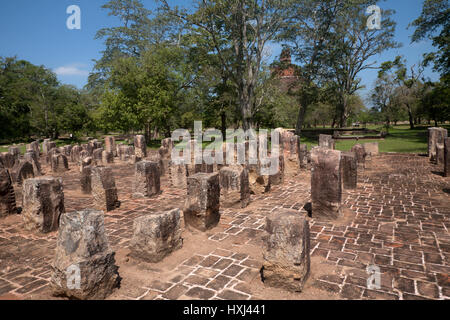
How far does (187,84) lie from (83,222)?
1007 inches

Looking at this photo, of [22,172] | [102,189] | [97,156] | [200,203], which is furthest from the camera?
[97,156]

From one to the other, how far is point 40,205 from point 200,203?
325cm

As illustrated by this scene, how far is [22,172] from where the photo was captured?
1034cm

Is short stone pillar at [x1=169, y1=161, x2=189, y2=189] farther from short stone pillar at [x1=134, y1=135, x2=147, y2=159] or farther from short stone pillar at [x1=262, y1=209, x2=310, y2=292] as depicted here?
short stone pillar at [x1=134, y1=135, x2=147, y2=159]

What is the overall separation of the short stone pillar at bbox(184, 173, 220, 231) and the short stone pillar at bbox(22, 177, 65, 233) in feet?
9.16

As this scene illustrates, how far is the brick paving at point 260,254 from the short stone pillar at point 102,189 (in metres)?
0.29

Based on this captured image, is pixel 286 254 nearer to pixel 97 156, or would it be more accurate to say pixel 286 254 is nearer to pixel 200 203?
pixel 200 203

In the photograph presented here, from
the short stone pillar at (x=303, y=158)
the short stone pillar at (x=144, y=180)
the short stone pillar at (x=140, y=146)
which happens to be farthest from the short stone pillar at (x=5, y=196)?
the short stone pillar at (x=140, y=146)

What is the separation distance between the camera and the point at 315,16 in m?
25.7

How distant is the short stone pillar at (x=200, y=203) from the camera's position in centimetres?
561

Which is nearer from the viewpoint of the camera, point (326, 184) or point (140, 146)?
point (326, 184)

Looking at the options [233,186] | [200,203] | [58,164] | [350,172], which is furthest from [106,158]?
[350,172]

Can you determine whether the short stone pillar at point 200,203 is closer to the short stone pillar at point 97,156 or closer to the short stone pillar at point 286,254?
the short stone pillar at point 286,254

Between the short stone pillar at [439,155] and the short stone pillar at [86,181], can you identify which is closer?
the short stone pillar at [86,181]
